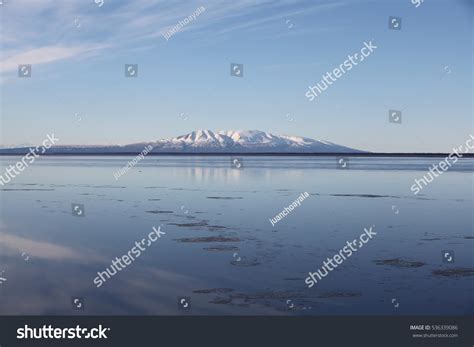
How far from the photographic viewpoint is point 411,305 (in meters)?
11.9

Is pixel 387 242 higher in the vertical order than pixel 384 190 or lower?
lower

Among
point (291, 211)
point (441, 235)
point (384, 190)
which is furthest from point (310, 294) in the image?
point (384, 190)

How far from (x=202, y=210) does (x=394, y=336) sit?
16700 mm

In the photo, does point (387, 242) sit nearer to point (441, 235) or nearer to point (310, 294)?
point (441, 235)

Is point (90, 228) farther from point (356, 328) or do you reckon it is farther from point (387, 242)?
point (356, 328)

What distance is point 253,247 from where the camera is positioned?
17594 mm

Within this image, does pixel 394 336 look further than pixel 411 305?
No

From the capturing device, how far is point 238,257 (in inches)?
637

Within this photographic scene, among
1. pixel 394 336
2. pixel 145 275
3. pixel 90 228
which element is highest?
pixel 90 228

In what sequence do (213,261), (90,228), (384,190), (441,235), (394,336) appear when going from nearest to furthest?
(394,336), (213,261), (441,235), (90,228), (384,190)

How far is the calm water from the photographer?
12211 millimetres

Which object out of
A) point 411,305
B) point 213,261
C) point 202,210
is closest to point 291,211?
point 202,210

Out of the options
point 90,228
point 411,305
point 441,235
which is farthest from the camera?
point 90,228

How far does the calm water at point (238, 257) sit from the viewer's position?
1221cm
